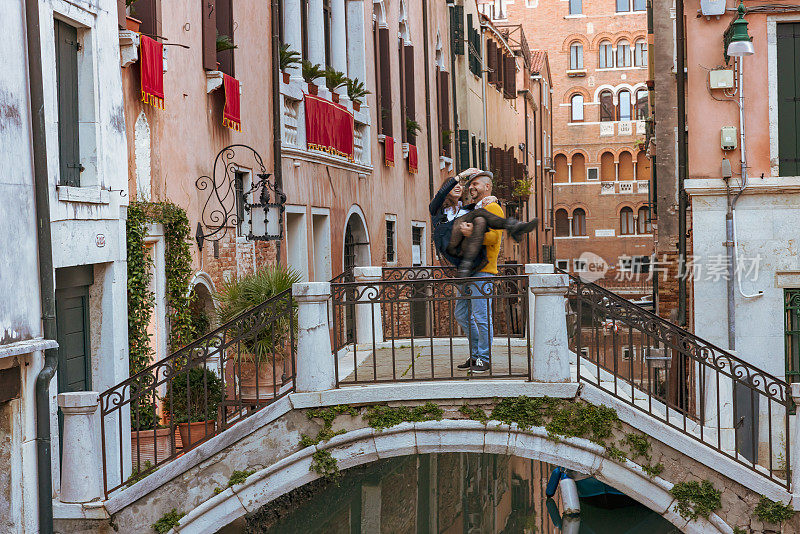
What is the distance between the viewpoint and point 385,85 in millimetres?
17156

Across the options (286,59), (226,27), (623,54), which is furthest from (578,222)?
(226,27)

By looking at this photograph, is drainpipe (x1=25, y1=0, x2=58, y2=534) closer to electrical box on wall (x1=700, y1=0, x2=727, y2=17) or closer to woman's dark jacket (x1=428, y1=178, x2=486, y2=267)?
woman's dark jacket (x1=428, y1=178, x2=486, y2=267)

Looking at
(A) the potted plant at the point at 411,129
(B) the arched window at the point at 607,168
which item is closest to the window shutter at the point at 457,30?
(A) the potted plant at the point at 411,129

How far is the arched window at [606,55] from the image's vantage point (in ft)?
143

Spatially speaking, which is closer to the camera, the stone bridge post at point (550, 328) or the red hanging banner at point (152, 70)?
the stone bridge post at point (550, 328)

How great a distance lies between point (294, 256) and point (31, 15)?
6694mm

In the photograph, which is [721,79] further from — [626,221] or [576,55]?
[576,55]

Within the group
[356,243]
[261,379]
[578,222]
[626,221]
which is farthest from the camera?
[578,222]

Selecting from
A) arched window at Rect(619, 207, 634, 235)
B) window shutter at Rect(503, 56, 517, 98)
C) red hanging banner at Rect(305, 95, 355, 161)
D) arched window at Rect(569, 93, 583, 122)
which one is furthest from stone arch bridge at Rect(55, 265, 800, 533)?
arched window at Rect(569, 93, 583, 122)

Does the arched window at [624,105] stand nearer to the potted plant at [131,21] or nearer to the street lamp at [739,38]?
the street lamp at [739,38]

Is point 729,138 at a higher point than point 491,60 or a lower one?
lower

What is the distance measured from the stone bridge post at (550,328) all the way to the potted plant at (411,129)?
38.2ft

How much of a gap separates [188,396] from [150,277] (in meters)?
1.88

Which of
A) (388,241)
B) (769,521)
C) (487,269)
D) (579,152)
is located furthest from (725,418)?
(579,152)
